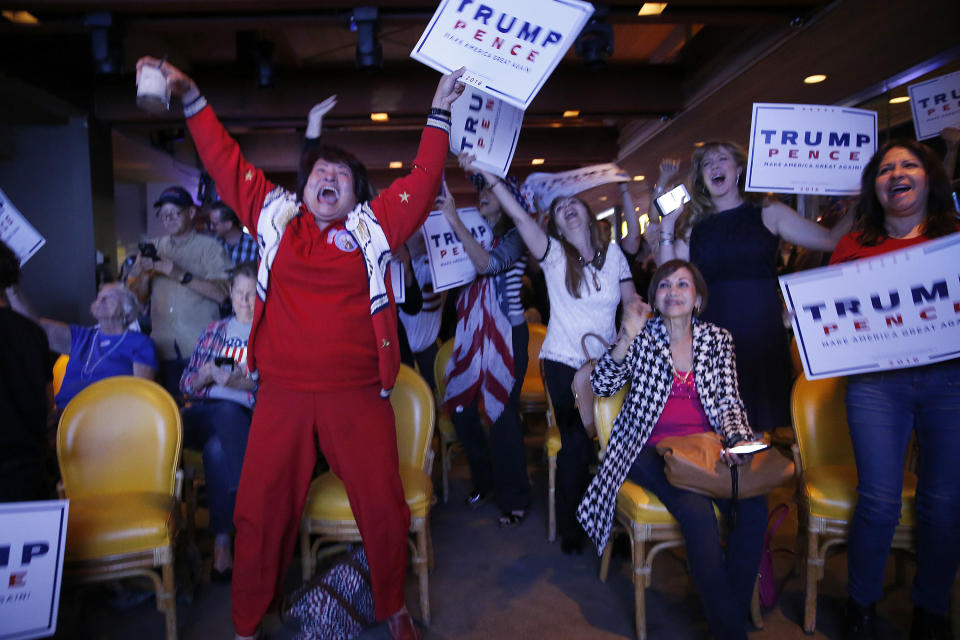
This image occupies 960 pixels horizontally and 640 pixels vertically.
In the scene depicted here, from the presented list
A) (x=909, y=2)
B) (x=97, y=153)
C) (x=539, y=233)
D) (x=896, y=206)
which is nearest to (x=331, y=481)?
(x=539, y=233)

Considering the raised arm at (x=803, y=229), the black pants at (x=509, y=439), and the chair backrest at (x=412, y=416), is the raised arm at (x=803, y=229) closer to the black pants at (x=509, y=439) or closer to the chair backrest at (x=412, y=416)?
the black pants at (x=509, y=439)

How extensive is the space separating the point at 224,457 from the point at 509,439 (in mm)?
1360

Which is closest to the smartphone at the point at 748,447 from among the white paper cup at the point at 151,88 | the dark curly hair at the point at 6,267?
the white paper cup at the point at 151,88

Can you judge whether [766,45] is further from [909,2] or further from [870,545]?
[870,545]

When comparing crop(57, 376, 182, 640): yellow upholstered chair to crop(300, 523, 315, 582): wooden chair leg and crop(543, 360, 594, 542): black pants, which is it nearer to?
crop(300, 523, 315, 582): wooden chair leg

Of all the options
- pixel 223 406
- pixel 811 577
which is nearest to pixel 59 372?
pixel 223 406

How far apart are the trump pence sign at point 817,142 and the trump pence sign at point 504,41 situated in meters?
0.95

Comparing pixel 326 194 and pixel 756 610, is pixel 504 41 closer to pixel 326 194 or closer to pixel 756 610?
pixel 326 194

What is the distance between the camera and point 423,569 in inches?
90.9

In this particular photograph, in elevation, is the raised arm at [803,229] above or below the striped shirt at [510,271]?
above

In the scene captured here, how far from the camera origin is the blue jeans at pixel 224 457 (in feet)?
8.55

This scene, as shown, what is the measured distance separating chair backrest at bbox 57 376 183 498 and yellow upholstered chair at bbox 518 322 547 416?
2.00 m

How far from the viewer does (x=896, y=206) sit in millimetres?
2051

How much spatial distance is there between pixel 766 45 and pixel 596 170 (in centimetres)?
263
